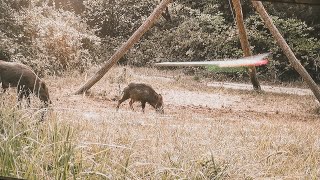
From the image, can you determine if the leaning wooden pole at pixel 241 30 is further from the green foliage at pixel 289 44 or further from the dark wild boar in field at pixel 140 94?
the green foliage at pixel 289 44

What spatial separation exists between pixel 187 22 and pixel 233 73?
2093mm

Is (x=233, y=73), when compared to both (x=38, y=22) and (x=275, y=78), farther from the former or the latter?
(x=38, y=22)

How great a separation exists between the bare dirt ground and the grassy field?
0.01m

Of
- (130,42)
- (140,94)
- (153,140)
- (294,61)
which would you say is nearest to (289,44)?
(294,61)

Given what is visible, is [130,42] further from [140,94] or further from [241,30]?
[241,30]

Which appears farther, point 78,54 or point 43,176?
point 78,54

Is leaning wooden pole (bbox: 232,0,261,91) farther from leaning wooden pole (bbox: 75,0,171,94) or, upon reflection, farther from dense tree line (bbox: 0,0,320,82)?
dense tree line (bbox: 0,0,320,82)

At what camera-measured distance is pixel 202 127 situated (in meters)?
3.93

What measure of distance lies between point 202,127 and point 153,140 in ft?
3.67

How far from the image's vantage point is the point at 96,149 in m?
2.30

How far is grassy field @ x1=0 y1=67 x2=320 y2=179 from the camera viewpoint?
79.0 inches

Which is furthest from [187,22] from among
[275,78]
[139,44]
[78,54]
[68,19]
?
[78,54]

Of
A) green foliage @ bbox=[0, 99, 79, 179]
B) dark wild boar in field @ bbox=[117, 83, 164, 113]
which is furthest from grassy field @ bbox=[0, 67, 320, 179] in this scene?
dark wild boar in field @ bbox=[117, 83, 164, 113]

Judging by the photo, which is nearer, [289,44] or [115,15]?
[289,44]
